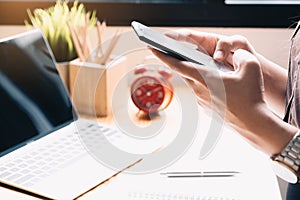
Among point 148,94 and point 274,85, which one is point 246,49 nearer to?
point 274,85

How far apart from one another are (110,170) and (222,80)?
0.93 ft

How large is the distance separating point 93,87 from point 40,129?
21cm

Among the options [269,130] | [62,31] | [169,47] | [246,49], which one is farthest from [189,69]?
[62,31]

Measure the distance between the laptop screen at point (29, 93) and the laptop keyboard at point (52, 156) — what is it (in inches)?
1.5

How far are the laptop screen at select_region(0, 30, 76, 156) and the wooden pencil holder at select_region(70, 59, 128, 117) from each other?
0.07m

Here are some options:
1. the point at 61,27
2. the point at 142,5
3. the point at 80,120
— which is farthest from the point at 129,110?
the point at 142,5

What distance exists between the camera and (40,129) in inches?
43.6

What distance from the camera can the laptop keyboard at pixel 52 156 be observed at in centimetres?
95

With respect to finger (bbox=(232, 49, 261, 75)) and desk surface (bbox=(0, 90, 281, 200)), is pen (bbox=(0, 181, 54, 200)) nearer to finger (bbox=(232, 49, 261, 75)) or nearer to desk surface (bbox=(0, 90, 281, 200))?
desk surface (bbox=(0, 90, 281, 200))

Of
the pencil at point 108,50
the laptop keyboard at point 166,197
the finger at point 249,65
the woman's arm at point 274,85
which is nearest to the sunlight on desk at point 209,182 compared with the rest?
the laptop keyboard at point 166,197

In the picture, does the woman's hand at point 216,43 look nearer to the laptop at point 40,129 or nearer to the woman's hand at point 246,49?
the woman's hand at point 246,49

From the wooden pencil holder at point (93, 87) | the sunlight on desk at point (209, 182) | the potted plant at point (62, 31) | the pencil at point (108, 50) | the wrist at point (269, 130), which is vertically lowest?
the sunlight on desk at point (209, 182)

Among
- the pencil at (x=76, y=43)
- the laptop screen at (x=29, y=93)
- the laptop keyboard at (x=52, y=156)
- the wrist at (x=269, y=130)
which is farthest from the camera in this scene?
the pencil at (x=76, y=43)

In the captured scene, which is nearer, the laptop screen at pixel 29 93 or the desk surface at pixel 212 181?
the desk surface at pixel 212 181
